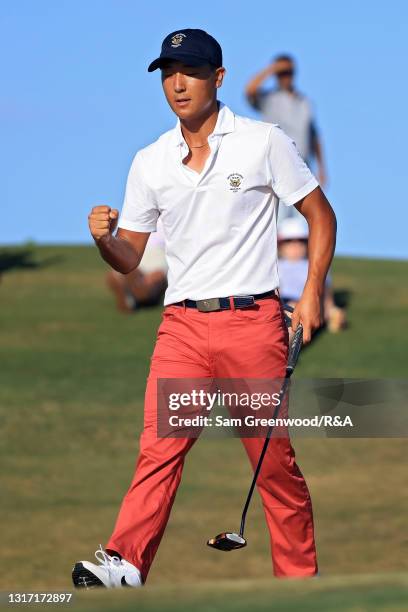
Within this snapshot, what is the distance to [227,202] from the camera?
6355 mm

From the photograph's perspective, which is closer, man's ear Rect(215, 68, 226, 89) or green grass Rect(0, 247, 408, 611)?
green grass Rect(0, 247, 408, 611)

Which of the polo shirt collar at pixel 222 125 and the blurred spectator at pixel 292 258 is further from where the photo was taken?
the blurred spectator at pixel 292 258

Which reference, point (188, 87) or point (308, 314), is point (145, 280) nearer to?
point (188, 87)

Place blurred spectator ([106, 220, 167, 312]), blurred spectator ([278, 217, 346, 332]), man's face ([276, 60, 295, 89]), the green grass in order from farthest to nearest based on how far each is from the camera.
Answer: blurred spectator ([106, 220, 167, 312]) → man's face ([276, 60, 295, 89]) → blurred spectator ([278, 217, 346, 332]) → the green grass

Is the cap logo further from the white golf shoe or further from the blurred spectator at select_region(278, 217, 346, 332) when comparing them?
the blurred spectator at select_region(278, 217, 346, 332)

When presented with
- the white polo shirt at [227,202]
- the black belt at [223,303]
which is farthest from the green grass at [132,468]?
the white polo shirt at [227,202]

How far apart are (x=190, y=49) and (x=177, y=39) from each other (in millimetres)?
107

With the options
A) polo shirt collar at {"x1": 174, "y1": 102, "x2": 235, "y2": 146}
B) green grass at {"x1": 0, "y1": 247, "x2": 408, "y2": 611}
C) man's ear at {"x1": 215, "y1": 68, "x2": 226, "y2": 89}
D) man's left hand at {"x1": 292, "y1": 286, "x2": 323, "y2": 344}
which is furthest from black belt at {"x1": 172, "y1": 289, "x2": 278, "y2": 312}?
green grass at {"x1": 0, "y1": 247, "x2": 408, "y2": 611}

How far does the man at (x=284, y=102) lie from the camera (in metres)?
16.8

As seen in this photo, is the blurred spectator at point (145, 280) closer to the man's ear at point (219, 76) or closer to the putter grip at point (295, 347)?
the man's ear at point (219, 76)

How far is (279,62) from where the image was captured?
54.9 ft

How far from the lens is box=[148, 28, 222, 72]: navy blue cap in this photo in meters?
6.33

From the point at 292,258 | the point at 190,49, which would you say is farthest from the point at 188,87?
the point at 292,258

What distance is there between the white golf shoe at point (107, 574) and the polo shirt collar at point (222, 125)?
1.76m
